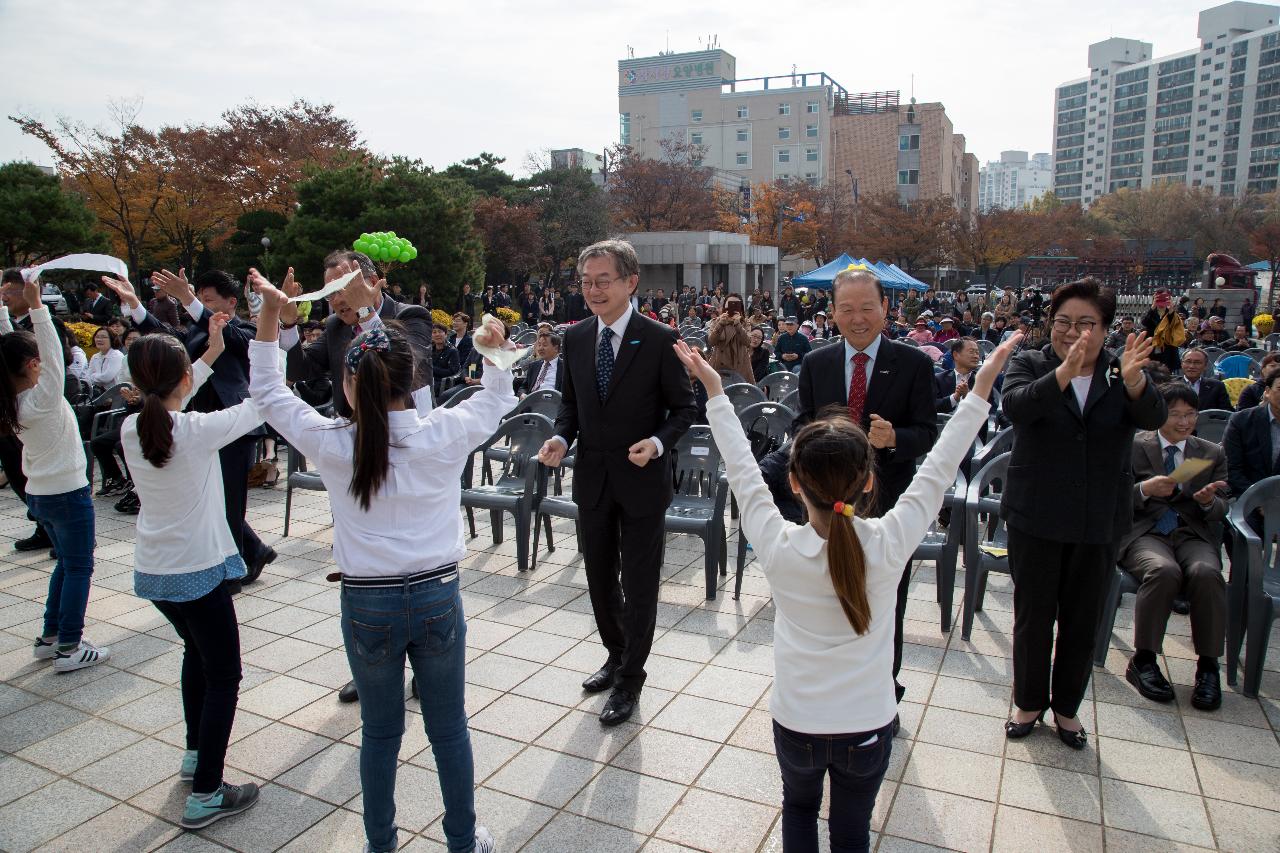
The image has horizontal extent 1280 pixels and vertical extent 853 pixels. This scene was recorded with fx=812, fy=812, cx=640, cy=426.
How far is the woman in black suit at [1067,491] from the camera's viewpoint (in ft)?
9.65

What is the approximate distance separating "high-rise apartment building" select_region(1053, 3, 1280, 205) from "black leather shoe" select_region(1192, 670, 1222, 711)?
116m

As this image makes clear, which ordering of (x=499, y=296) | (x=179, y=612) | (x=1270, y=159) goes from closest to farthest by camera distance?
(x=179, y=612)
(x=499, y=296)
(x=1270, y=159)

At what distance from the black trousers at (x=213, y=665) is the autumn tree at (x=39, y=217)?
23.9m

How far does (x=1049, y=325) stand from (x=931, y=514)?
156 centimetres

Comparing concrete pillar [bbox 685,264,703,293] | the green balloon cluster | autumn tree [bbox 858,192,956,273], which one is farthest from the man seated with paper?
autumn tree [bbox 858,192,956,273]

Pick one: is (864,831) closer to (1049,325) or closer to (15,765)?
(1049,325)

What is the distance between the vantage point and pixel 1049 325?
3.17 metres

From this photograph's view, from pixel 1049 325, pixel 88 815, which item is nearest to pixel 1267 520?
pixel 1049 325

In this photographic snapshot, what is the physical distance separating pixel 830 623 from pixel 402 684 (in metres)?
1.22

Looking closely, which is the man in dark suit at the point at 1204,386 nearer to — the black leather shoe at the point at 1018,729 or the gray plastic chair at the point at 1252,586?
the gray plastic chair at the point at 1252,586

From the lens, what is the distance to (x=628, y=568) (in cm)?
344

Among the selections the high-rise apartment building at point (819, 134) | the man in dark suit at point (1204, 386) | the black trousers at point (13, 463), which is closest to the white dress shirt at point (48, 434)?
the black trousers at point (13, 463)

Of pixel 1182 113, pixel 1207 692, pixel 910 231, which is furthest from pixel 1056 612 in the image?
pixel 1182 113

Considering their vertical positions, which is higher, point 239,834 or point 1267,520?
point 1267,520
